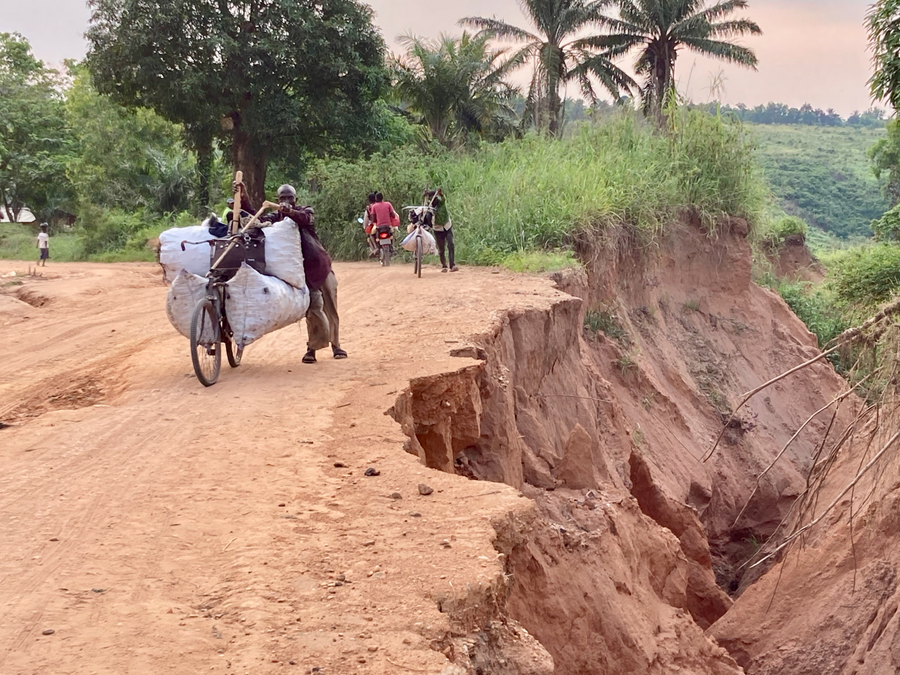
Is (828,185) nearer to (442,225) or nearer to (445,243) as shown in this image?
(445,243)

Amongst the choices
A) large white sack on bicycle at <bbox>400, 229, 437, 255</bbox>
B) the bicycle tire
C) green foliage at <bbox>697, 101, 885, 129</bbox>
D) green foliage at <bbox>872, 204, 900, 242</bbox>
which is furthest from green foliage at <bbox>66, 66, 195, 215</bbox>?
green foliage at <bbox>697, 101, 885, 129</bbox>

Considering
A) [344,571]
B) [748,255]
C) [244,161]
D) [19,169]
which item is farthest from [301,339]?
[19,169]

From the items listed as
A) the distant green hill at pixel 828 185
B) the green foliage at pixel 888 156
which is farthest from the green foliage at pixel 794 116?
the green foliage at pixel 888 156

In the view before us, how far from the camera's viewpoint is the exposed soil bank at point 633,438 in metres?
6.60

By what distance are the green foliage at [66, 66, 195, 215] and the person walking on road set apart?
49.9 ft

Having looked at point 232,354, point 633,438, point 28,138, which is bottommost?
point 633,438

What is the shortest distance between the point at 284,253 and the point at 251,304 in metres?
0.54

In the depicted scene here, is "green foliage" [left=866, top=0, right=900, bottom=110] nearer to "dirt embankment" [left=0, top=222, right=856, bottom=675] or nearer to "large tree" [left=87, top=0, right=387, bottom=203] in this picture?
"dirt embankment" [left=0, top=222, right=856, bottom=675]

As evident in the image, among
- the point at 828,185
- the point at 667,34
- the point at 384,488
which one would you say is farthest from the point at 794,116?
the point at 384,488

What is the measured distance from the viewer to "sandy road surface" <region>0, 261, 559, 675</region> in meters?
2.95

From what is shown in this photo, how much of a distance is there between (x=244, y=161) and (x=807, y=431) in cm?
1401

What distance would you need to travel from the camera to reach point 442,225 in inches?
555

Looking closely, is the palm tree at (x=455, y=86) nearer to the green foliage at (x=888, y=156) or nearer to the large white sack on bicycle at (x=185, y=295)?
the green foliage at (x=888, y=156)

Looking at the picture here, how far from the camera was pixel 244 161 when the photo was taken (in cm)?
2172
